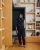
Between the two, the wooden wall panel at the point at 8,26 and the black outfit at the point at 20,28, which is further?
the black outfit at the point at 20,28

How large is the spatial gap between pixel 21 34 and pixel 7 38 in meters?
0.62

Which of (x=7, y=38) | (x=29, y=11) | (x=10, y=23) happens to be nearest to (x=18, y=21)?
(x=10, y=23)

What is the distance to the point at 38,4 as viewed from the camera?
22.6ft

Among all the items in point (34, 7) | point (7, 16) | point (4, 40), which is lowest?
point (4, 40)

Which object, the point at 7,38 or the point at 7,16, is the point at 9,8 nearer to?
the point at 7,16

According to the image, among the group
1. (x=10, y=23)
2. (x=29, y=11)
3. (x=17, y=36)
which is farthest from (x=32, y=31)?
(x=10, y=23)

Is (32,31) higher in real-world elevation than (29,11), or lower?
lower

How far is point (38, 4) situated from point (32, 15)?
612 mm

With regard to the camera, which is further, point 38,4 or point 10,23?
point 38,4

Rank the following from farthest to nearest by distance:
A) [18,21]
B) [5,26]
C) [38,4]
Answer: [38,4], [18,21], [5,26]

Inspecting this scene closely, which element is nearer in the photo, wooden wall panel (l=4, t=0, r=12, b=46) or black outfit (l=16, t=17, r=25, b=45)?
wooden wall panel (l=4, t=0, r=12, b=46)

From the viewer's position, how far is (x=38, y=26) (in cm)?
691

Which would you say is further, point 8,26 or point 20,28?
point 20,28

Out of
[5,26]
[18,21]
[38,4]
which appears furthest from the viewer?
[38,4]
